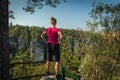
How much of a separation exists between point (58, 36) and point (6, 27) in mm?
2182

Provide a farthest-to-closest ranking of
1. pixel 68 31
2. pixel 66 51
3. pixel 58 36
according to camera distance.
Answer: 1. pixel 68 31
2. pixel 66 51
3. pixel 58 36

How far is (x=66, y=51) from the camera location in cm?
4644

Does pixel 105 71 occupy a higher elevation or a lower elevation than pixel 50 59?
lower

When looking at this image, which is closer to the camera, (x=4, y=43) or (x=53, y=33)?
(x=4, y=43)

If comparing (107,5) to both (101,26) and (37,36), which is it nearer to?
(101,26)

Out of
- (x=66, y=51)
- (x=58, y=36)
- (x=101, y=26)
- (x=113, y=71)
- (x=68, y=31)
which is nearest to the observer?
(x=58, y=36)

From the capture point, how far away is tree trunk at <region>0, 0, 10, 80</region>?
9.59 m

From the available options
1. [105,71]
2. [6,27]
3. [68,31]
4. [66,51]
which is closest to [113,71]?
[105,71]

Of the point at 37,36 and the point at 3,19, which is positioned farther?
the point at 37,36

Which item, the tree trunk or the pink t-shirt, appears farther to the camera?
the pink t-shirt

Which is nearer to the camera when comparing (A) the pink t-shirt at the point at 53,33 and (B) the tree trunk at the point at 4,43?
(B) the tree trunk at the point at 4,43

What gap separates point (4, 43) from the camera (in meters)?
9.68

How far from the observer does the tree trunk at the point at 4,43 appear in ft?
31.4

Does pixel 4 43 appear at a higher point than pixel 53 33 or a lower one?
lower
